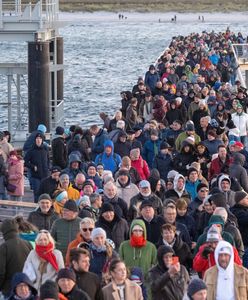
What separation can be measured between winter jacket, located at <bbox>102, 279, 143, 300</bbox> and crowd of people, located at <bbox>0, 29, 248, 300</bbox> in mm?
12

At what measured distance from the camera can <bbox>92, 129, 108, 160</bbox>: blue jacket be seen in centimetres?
2089

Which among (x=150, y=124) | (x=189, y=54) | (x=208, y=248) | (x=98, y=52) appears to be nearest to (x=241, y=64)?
(x=189, y=54)

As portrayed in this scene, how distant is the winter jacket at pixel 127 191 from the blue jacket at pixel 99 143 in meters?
4.33

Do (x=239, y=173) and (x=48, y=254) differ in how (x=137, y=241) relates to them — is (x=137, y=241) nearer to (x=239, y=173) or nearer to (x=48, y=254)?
(x=48, y=254)

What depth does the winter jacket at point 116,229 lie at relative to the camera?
13.8 meters

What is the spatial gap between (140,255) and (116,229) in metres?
1.17

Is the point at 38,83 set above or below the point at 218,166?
below

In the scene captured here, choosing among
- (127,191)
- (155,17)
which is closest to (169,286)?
(127,191)

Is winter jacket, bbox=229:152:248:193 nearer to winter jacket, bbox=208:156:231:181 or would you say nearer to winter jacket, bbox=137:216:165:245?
winter jacket, bbox=208:156:231:181

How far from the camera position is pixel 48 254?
12.3m

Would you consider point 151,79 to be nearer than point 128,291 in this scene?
No

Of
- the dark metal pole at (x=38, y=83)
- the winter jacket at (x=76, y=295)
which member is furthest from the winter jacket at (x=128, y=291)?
the dark metal pole at (x=38, y=83)

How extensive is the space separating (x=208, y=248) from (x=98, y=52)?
9230 cm

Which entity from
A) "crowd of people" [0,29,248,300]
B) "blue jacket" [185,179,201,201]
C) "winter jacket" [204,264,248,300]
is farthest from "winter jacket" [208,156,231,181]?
"winter jacket" [204,264,248,300]
